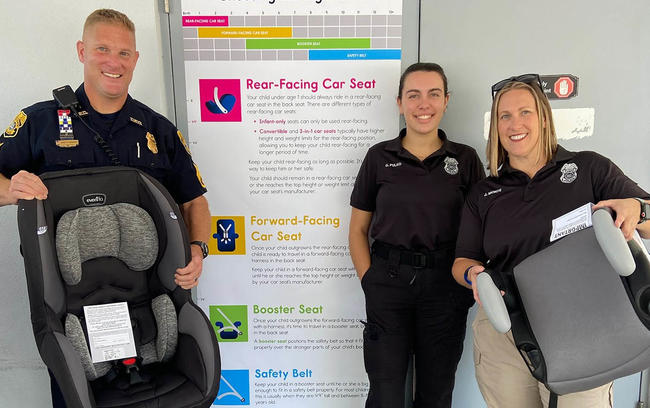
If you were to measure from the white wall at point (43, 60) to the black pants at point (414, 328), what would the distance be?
1.24 meters

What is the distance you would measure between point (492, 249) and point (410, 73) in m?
0.77

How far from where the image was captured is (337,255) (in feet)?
6.84

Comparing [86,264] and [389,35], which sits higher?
[389,35]

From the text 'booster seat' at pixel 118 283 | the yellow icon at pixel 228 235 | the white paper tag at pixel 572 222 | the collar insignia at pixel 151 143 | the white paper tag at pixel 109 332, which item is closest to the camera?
the white paper tag at pixel 572 222

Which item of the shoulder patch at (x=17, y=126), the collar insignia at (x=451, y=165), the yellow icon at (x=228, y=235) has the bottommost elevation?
the yellow icon at (x=228, y=235)

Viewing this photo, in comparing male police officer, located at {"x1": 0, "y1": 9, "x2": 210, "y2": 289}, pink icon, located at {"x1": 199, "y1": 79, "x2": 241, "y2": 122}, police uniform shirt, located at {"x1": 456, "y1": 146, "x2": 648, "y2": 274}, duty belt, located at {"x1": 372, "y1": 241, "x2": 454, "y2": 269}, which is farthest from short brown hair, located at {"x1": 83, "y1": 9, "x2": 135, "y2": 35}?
police uniform shirt, located at {"x1": 456, "y1": 146, "x2": 648, "y2": 274}

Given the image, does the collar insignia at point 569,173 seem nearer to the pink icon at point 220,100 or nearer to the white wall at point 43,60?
the pink icon at point 220,100

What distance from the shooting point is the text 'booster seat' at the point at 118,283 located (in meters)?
1.26

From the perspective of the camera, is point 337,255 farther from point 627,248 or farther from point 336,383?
point 627,248

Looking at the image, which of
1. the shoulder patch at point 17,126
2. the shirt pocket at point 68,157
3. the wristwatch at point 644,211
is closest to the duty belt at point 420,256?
the wristwatch at point 644,211

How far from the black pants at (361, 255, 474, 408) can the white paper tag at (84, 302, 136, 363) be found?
87cm

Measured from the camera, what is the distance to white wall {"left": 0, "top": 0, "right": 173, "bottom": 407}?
188cm

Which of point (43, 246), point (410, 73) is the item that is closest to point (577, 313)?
point (410, 73)

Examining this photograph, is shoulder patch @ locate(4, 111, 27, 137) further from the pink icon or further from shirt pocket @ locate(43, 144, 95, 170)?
the pink icon
